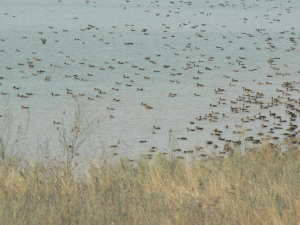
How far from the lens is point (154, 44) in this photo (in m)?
21.4

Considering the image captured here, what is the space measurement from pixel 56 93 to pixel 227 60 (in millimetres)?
9448

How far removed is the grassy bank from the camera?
4027 millimetres

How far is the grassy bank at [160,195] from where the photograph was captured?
13.2 feet

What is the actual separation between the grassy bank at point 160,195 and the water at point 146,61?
0.76 m

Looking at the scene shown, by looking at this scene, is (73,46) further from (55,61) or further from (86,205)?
(86,205)

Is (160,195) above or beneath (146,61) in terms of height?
beneath

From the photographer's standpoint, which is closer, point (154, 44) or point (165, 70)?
point (165, 70)

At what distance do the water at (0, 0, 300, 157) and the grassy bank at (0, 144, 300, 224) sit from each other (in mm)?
762

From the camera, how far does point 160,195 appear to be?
4812 mm

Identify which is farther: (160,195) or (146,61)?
(146,61)

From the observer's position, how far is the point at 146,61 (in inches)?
731

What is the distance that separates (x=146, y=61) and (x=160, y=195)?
46.8 feet

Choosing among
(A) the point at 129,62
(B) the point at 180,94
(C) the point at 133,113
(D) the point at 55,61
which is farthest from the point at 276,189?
(D) the point at 55,61

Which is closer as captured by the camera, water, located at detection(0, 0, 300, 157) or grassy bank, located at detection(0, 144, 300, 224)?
grassy bank, located at detection(0, 144, 300, 224)
